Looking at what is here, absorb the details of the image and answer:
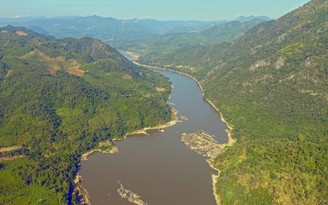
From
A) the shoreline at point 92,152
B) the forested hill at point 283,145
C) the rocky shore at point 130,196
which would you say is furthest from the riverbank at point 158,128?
the rocky shore at point 130,196

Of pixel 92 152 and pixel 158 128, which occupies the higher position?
pixel 158 128

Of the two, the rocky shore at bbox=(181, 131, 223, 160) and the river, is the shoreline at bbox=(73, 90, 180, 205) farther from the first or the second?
the rocky shore at bbox=(181, 131, 223, 160)

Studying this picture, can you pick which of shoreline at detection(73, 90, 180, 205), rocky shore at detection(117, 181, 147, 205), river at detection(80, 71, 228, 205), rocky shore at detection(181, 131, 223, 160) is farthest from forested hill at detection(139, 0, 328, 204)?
shoreline at detection(73, 90, 180, 205)

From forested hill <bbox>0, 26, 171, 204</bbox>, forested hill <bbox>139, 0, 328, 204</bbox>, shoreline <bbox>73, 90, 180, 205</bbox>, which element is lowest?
shoreline <bbox>73, 90, 180, 205</bbox>

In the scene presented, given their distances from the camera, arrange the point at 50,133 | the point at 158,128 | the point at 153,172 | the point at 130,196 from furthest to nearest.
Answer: the point at 158,128
the point at 50,133
the point at 153,172
the point at 130,196

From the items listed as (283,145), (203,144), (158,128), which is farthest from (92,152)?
(283,145)

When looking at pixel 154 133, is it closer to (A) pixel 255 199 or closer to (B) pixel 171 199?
(B) pixel 171 199

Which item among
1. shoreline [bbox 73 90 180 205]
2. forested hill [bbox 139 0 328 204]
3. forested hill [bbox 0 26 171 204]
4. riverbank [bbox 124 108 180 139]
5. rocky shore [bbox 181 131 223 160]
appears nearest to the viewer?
forested hill [bbox 139 0 328 204]

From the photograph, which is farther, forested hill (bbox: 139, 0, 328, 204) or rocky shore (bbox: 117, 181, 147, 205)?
rocky shore (bbox: 117, 181, 147, 205)

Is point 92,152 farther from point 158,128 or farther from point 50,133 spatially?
point 158,128
